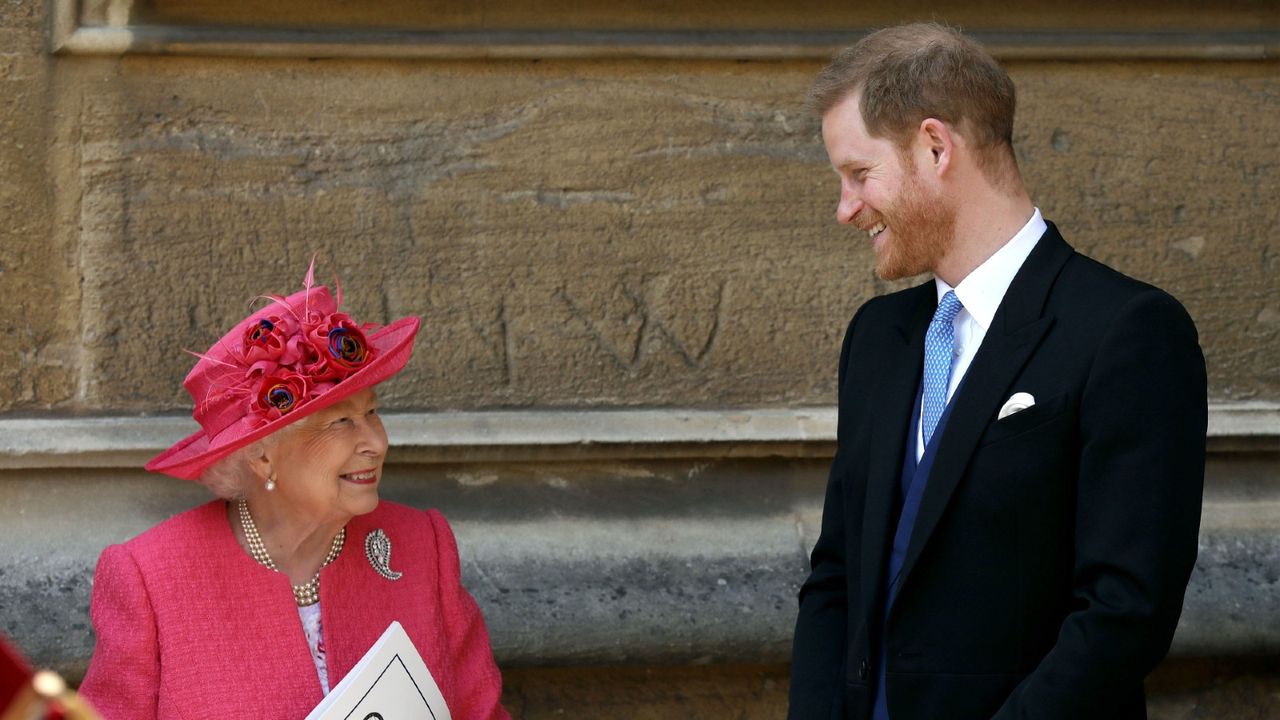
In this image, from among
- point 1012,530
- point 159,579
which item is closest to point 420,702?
point 159,579

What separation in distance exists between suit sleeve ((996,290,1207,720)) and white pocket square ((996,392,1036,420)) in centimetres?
7

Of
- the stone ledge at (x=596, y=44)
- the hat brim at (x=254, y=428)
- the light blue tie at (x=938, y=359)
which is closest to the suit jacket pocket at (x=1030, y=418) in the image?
the light blue tie at (x=938, y=359)

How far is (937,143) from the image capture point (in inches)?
84.1

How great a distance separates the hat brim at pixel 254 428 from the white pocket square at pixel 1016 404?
3.18ft

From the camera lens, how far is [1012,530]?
2.01 meters

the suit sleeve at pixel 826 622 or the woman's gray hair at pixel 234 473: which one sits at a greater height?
the woman's gray hair at pixel 234 473

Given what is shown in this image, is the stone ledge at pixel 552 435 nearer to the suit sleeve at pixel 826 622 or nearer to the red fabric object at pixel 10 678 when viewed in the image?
the suit sleeve at pixel 826 622

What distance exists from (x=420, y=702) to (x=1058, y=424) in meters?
1.08

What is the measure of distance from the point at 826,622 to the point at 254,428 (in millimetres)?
950

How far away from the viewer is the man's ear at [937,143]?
2121 millimetres

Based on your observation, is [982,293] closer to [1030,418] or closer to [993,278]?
[993,278]

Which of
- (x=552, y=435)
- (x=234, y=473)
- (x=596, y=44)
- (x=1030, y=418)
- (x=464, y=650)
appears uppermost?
(x=596, y=44)

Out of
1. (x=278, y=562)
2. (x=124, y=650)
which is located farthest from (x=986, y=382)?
(x=124, y=650)

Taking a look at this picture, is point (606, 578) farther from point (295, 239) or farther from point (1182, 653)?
point (1182, 653)
